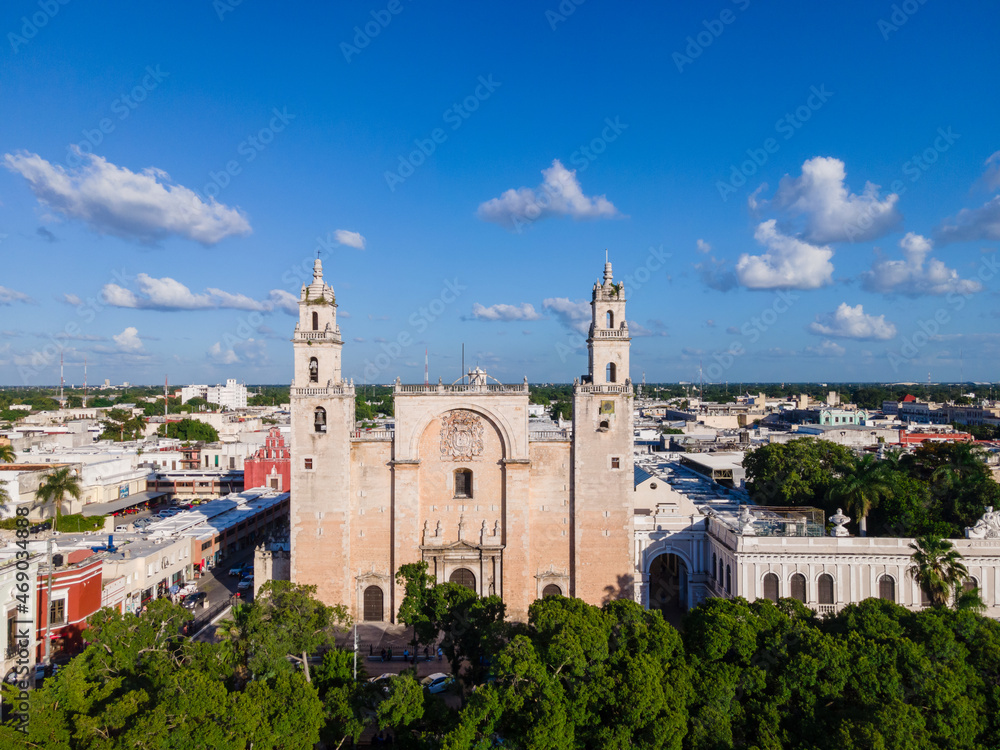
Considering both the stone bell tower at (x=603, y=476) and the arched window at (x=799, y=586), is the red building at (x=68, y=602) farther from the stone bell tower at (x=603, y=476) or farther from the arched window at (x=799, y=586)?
the arched window at (x=799, y=586)

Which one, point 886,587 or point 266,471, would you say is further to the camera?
point 266,471

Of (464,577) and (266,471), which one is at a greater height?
(266,471)

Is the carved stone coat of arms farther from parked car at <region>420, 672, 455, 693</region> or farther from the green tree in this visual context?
the green tree

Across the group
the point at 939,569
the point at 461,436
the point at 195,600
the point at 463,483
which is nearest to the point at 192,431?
the point at 195,600

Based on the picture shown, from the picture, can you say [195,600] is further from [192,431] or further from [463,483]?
[192,431]

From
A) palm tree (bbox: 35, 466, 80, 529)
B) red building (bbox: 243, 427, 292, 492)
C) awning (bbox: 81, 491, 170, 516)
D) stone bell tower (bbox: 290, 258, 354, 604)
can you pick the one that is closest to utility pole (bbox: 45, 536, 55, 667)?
stone bell tower (bbox: 290, 258, 354, 604)

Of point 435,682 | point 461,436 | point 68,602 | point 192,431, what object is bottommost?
point 435,682
